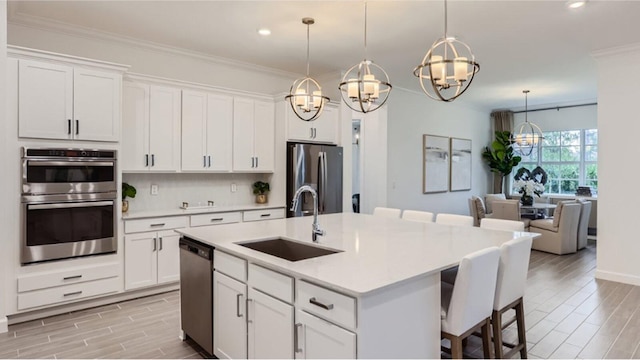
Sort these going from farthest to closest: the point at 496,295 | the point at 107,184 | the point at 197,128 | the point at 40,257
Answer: the point at 197,128, the point at 107,184, the point at 40,257, the point at 496,295

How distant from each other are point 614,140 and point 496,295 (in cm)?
350

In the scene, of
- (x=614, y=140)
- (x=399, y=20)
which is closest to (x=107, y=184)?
(x=399, y=20)

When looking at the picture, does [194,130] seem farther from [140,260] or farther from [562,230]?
[562,230]

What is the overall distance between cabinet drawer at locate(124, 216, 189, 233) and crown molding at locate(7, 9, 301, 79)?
1.99 meters

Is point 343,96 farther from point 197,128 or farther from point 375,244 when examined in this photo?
point 375,244

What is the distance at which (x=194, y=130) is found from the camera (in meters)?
4.40

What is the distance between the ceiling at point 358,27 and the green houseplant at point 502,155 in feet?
11.4

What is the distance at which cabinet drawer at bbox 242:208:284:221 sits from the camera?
4.68 metres

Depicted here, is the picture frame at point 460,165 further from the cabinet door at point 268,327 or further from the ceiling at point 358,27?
the cabinet door at point 268,327

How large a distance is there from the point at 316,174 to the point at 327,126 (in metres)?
0.77

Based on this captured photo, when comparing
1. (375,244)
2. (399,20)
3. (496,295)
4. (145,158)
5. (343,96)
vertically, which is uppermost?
(399,20)

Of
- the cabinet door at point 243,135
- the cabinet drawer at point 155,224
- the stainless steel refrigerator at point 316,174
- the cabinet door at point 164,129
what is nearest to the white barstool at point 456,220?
the stainless steel refrigerator at point 316,174

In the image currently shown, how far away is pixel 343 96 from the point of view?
554 cm

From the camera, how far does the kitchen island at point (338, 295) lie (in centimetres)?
163
